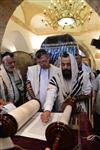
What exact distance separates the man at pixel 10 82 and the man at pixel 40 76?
0.48ft

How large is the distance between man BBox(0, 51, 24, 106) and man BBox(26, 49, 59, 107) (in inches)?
5.8

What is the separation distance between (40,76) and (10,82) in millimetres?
398

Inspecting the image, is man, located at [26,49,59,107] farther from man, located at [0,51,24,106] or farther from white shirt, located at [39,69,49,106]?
man, located at [0,51,24,106]

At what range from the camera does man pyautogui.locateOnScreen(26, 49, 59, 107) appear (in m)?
3.88

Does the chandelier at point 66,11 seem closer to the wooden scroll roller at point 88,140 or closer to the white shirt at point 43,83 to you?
the white shirt at point 43,83

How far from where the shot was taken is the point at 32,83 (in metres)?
4.01

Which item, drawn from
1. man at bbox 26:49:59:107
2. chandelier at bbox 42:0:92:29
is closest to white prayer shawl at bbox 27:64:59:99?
man at bbox 26:49:59:107

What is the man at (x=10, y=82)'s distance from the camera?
150 inches

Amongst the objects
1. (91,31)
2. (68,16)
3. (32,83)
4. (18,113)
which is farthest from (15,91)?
(91,31)

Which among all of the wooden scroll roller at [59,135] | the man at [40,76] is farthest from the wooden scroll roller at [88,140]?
the man at [40,76]

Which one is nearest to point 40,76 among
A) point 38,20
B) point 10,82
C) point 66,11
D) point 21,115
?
point 10,82

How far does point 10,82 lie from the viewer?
3.89 meters

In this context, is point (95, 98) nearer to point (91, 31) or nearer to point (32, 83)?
point (32, 83)

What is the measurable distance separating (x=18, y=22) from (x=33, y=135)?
10.1 metres
